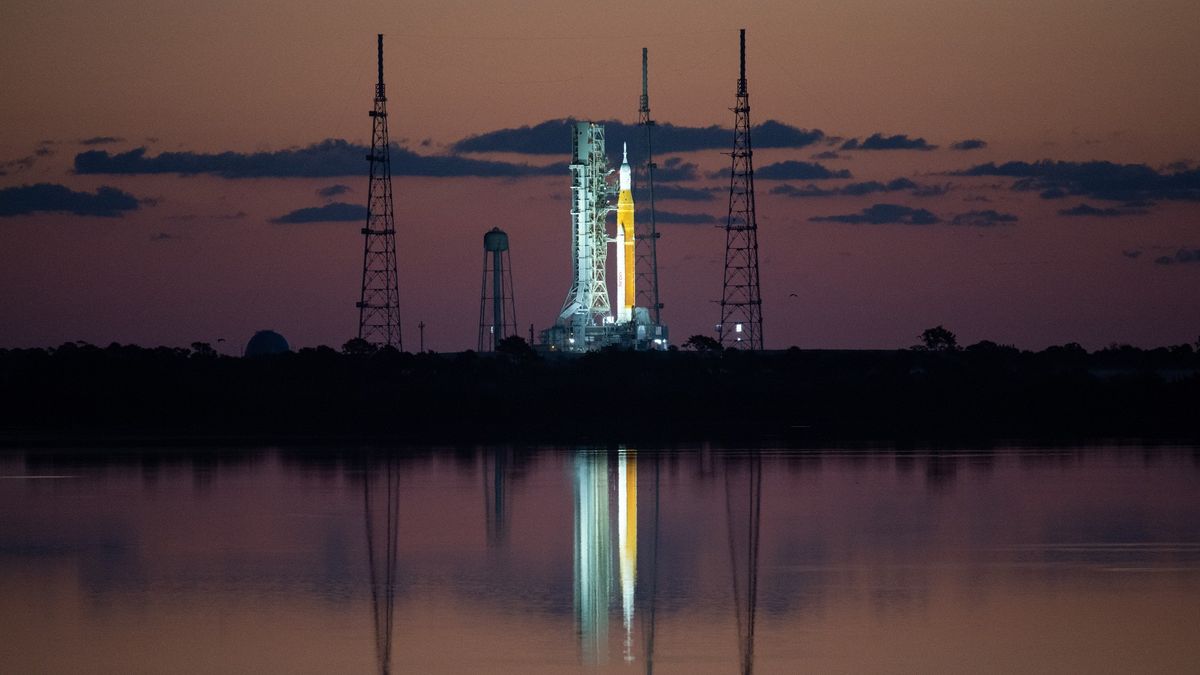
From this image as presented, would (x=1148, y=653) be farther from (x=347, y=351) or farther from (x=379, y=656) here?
(x=347, y=351)

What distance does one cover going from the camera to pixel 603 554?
28.0m

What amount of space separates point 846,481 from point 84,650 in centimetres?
2396

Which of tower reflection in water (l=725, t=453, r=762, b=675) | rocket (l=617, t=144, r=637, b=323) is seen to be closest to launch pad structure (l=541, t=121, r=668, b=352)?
rocket (l=617, t=144, r=637, b=323)

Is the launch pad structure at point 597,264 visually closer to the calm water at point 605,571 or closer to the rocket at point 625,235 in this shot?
the rocket at point 625,235

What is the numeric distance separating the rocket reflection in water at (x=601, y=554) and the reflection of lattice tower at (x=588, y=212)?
118 feet

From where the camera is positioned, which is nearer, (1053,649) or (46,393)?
(1053,649)

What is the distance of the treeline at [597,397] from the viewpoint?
6588cm

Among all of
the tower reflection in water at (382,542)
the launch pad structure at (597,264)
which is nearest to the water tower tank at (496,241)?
the launch pad structure at (597,264)

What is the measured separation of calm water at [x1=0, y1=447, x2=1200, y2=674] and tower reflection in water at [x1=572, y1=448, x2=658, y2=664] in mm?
71

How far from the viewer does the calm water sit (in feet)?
64.8

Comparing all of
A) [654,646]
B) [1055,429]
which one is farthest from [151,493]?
[1055,429]

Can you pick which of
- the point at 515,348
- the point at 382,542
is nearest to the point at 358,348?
the point at 515,348

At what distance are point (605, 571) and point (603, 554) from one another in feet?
6.51

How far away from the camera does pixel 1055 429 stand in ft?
210
